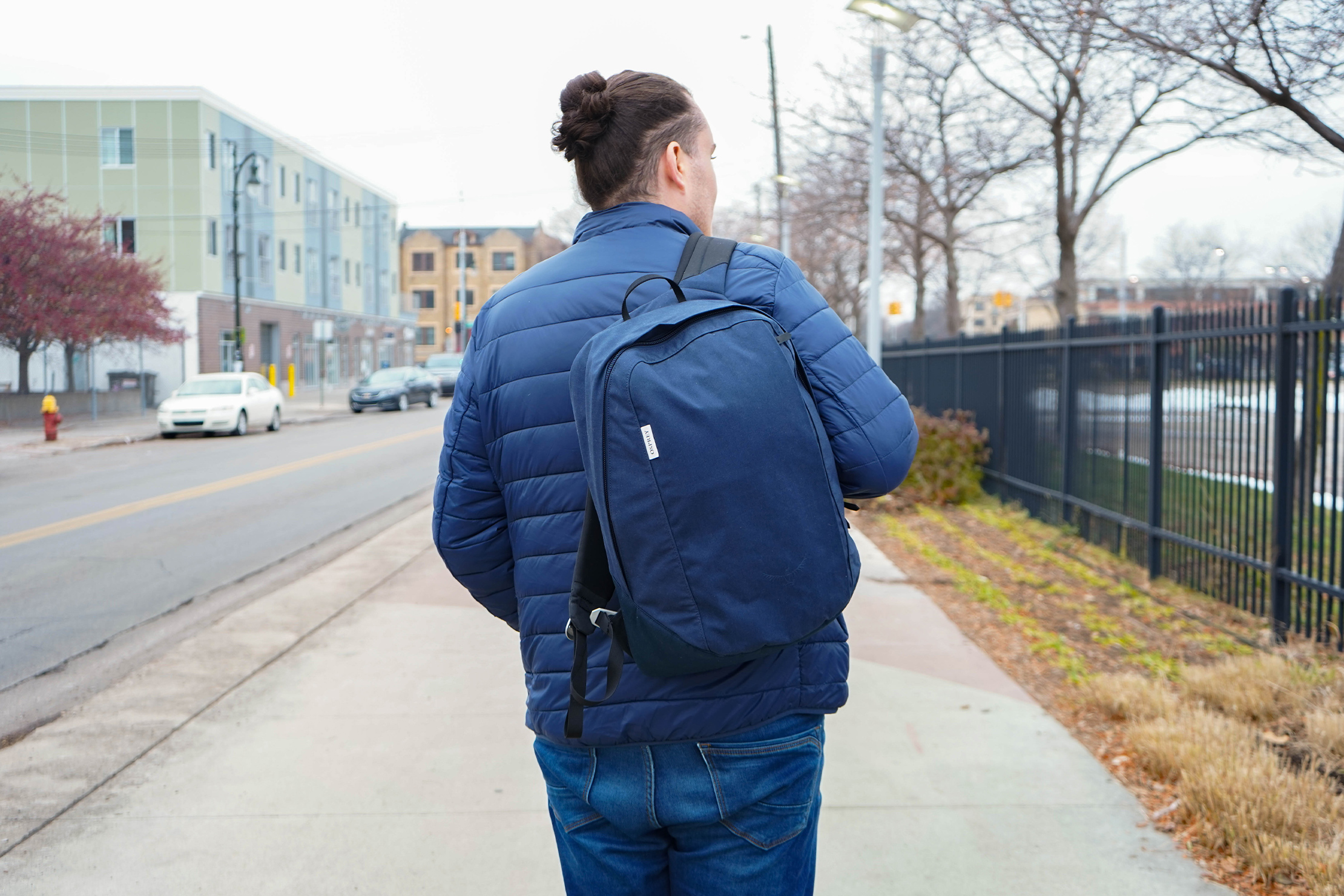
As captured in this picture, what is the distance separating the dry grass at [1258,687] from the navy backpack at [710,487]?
148 inches

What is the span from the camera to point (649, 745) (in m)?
1.78

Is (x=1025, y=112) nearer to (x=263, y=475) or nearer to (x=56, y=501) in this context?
(x=263, y=475)

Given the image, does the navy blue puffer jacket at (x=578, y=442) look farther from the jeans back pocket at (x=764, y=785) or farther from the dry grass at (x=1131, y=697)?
the dry grass at (x=1131, y=697)

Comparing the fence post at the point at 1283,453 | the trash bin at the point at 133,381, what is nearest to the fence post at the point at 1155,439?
the fence post at the point at 1283,453

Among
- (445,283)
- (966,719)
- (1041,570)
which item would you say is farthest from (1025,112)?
(445,283)

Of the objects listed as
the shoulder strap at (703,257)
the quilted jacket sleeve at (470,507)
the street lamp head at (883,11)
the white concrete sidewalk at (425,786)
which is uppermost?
the street lamp head at (883,11)

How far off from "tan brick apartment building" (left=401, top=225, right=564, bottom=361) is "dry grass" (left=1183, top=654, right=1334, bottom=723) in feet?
293

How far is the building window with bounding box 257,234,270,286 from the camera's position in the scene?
47688 mm

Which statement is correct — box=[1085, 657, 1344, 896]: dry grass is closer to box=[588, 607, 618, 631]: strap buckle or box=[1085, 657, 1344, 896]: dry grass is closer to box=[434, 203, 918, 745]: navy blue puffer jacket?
box=[434, 203, 918, 745]: navy blue puffer jacket

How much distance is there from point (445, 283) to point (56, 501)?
269 ft

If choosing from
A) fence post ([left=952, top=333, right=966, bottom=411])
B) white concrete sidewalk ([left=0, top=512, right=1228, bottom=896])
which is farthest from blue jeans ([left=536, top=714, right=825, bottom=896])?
fence post ([left=952, top=333, right=966, bottom=411])

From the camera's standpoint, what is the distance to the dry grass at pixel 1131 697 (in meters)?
4.67

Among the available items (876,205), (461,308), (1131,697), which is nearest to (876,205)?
(876,205)

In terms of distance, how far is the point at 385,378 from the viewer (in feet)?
120
